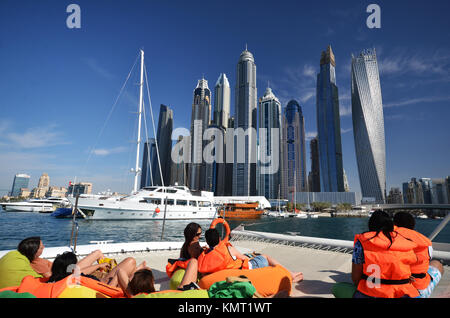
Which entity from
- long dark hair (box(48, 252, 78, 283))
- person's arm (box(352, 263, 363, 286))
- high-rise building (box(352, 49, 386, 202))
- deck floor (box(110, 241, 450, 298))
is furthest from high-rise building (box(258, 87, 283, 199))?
long dark hair (box(48, 252, 78, 283))

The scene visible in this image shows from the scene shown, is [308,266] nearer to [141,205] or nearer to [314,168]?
[141,205]

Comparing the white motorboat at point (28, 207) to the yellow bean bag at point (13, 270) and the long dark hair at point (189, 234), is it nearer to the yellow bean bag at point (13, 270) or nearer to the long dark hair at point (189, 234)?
the yellow bean bag at point (13, 270)

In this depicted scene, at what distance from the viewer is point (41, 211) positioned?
143 feet

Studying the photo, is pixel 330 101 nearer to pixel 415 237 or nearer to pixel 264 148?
pixel 264 148

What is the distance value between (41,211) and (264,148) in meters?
110

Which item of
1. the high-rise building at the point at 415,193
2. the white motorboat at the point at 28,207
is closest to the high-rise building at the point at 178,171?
the white motorboat at the point at 28,207

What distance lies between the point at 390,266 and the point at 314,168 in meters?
180

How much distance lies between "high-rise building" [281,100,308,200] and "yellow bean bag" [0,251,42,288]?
143149 mm

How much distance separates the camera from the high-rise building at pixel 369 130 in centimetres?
9956

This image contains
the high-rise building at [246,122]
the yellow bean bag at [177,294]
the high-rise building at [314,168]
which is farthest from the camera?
the high-rise building at [314,168]

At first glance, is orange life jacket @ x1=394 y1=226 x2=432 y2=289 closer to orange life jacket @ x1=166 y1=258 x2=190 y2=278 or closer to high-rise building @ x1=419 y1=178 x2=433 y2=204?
orange life jacket @ x1=166 y1=258 x2=190 y2=278

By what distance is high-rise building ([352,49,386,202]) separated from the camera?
327 ft

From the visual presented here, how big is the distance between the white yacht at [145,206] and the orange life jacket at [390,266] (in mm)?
24741
